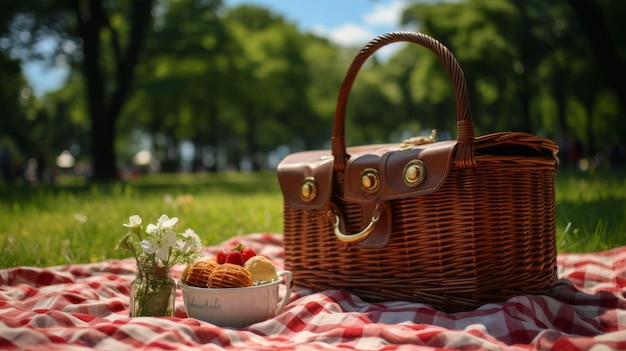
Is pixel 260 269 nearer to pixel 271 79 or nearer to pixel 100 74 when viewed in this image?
pixel 100 74

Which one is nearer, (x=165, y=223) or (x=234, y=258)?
(x=165, y=223)

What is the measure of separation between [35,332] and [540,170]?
2221mm

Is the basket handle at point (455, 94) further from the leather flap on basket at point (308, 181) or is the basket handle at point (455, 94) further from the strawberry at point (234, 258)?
the strawberry at point (234, 258)

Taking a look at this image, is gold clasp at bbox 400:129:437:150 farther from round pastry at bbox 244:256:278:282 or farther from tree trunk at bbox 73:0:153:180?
tree trunk at bbox 73:0:153:180

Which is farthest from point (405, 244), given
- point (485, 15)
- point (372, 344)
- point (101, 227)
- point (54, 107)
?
point (54, 107)

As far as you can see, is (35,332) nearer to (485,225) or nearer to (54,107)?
(485,225)

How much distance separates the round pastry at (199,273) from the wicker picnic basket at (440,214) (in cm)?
63

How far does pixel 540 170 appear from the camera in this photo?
261 centimetres

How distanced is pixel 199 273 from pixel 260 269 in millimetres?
290

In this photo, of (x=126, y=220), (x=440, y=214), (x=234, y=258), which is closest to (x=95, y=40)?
(x=126, y=220)

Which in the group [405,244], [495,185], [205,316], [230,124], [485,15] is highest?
[485,15]

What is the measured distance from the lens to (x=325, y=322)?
2.30 metres

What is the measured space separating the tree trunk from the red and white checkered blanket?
11.4 metres

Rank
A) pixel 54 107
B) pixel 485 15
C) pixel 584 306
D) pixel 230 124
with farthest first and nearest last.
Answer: pixel 54 107 < pixel 230 124 < pixel 485 15 < pixel 584 306
